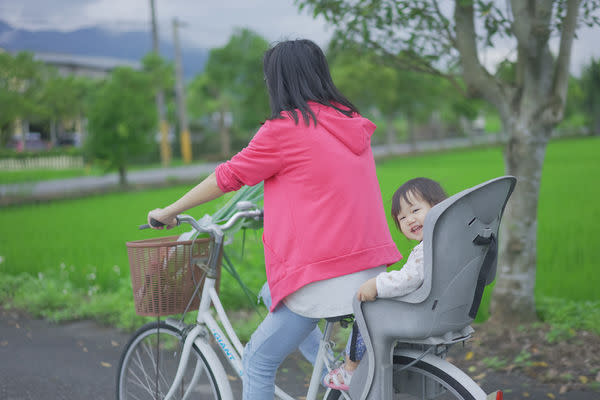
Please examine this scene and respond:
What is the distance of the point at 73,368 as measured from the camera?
164 inches

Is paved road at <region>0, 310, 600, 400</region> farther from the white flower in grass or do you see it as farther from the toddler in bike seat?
the toddler in bike seat

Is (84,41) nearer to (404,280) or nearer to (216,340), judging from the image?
(216,340)

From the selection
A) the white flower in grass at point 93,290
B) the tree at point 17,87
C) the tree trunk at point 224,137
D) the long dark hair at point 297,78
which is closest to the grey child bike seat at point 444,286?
the long dark hair at point 297,78

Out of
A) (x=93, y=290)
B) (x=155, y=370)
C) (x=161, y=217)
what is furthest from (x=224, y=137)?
(x=161, y=217)

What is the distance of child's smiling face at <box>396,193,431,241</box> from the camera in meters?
1.99

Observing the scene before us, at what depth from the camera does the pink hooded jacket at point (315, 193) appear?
1.96 m

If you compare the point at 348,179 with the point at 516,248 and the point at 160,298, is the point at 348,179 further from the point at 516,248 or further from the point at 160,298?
the point at 516,248

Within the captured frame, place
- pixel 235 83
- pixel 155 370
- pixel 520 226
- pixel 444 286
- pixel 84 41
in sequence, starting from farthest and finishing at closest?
pixel 235 83 < pixel 84 41 < pixel 520 226 < pixel 155 370 < pixel 444 286

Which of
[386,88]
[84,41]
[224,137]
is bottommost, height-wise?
[224,137]

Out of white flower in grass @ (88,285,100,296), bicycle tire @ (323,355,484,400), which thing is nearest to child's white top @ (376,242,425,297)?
bicycle tire @ (323,355,484,400)

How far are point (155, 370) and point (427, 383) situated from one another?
1443 millimetres

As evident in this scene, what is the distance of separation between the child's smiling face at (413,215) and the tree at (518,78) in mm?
2483

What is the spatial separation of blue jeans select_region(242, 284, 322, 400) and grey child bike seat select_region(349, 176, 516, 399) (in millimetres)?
302

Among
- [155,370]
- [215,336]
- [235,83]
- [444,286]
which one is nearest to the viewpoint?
[444,286]
